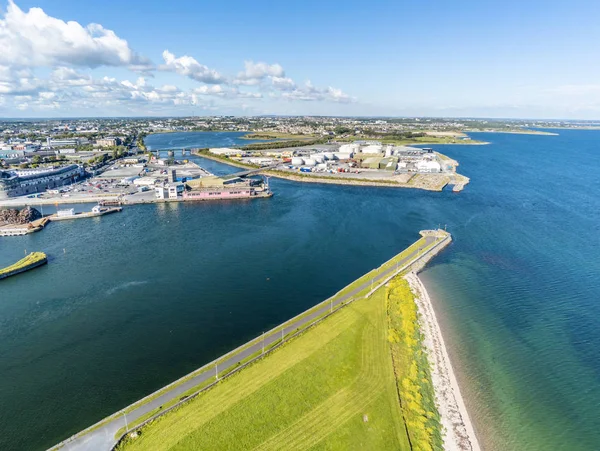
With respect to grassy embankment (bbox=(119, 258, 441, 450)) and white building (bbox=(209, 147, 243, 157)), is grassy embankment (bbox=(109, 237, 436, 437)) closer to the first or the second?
grassy embankment (bbox=(119, 258, 441, 450))

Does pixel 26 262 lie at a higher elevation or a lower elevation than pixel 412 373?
lower

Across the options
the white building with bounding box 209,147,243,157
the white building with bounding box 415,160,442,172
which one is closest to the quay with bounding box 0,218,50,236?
the white building with bounding box 209,147,243,157

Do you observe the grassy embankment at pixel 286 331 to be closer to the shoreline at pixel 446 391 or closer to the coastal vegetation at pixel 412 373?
the coastal vegetation at pixel 412 373

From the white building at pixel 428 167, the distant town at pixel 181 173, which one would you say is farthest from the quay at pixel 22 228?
the white building at pixel 428 167

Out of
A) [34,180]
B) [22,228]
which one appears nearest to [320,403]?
[22,228]

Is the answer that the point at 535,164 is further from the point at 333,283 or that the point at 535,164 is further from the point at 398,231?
the point at 333,283

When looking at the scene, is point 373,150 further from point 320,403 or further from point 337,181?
point 320,403

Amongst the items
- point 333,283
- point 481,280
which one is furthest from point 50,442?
point 481,280

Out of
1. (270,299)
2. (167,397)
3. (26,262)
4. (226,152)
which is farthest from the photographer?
(226,152)
